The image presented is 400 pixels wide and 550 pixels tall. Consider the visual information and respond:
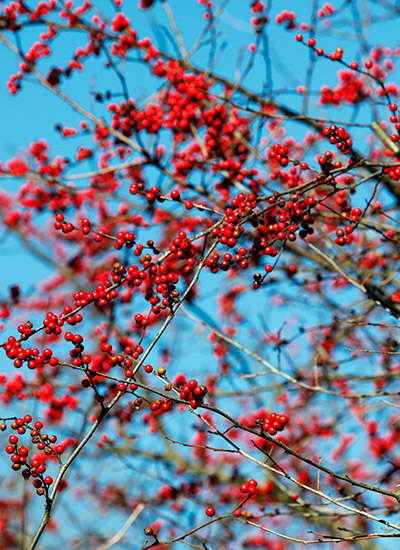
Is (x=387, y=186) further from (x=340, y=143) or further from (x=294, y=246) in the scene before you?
(x=340, y=143)

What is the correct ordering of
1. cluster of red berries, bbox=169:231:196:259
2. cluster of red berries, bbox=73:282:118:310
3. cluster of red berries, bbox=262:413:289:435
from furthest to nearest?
cluster of red berries, bbox=169:231:196:259
cluster of red berries, bbox=73:282:118:310
cluster of red berries, bbox=262:413:289:435

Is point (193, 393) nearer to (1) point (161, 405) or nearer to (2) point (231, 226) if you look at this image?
(1) point (161, 405)

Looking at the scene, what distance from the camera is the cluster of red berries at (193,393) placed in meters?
2.33

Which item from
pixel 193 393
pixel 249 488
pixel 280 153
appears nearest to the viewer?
pixel 193 393

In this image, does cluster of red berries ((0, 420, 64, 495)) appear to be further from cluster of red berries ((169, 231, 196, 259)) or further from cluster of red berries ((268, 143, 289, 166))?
cluster of red berries ((268, 143, 289, 166))

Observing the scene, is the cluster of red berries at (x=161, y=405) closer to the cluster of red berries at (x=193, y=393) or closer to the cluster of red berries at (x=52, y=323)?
the cluster of red berries at (x=193, y=393)

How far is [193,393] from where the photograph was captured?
7.73ft

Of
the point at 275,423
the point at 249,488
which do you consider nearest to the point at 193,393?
the point at 275,423

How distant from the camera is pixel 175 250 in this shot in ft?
9.16

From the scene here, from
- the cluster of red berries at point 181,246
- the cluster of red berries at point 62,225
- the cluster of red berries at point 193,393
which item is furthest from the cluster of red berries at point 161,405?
the cluster of red berries at point 62,225

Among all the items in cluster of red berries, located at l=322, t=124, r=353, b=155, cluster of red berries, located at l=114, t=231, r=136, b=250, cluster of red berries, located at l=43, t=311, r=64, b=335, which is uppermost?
cluster of red berries, located at l=322, t=124, r=353, b=155

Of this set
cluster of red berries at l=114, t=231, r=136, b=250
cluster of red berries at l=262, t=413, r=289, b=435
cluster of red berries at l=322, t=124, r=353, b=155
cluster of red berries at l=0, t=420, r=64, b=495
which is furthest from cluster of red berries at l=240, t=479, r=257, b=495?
cluster of red berries at l=322, t=124, r=353, b=155

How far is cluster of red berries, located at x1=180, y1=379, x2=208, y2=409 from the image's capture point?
233 centimetres

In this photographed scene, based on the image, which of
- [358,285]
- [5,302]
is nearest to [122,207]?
[5,302]
